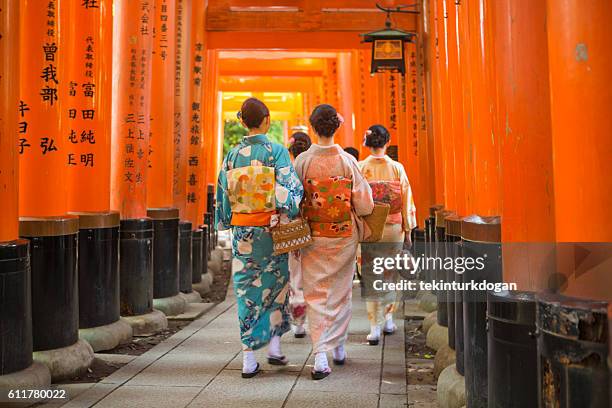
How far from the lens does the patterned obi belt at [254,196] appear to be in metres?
4.73

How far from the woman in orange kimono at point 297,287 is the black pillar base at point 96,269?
1611 mm

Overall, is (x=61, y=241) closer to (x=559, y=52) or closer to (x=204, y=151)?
(x=559, y=52)

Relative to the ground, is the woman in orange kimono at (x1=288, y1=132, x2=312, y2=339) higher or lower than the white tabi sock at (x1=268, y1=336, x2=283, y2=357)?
higher

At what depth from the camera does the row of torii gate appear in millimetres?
2582

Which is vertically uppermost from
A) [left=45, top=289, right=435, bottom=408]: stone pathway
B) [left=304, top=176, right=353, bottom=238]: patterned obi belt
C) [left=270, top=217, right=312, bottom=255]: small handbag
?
[left=304, top=176, right=353, bottom=238]: patterned obi belt

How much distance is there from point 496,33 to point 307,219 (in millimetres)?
2200

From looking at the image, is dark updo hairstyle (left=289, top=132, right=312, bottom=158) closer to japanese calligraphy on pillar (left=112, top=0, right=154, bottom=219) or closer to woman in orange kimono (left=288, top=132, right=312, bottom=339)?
woman in orange kimono (left=288, top=132, right=312, bottom=339)

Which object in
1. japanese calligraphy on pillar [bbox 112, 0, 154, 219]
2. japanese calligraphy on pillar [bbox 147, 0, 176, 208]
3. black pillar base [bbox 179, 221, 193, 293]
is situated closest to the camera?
japanese calligraphy on pillar [bbox 112, 0, 154, 219]

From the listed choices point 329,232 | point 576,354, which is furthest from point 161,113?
point 576,354

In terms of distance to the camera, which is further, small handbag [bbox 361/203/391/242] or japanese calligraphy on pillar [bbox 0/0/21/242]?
small handbag [bbox 361/203/391/242]

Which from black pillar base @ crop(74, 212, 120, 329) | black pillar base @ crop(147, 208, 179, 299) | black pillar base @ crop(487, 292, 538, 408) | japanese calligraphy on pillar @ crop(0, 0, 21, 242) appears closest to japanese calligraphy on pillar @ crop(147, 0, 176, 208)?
black pillar base @ crop(147, 208, 179, 299)

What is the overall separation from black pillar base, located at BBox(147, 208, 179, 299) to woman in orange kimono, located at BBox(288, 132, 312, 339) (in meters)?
1.89

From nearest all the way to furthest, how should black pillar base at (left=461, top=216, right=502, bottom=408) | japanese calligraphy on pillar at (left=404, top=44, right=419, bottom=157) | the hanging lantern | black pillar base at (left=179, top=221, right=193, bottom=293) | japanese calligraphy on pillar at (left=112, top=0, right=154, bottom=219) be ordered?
black pillar base at (left=461, top=216, right=502, bottom=408), japanese calligraphy on pillar at (left=112, top=0, right=154, bottom=219), black pillar base at (left=179, top=221, right=193, bottom=293), the hanging lantern, japanese calligraphy on pillar at (left=404, top=44, right=419, bottom=157)

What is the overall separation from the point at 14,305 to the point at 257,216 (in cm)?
169
